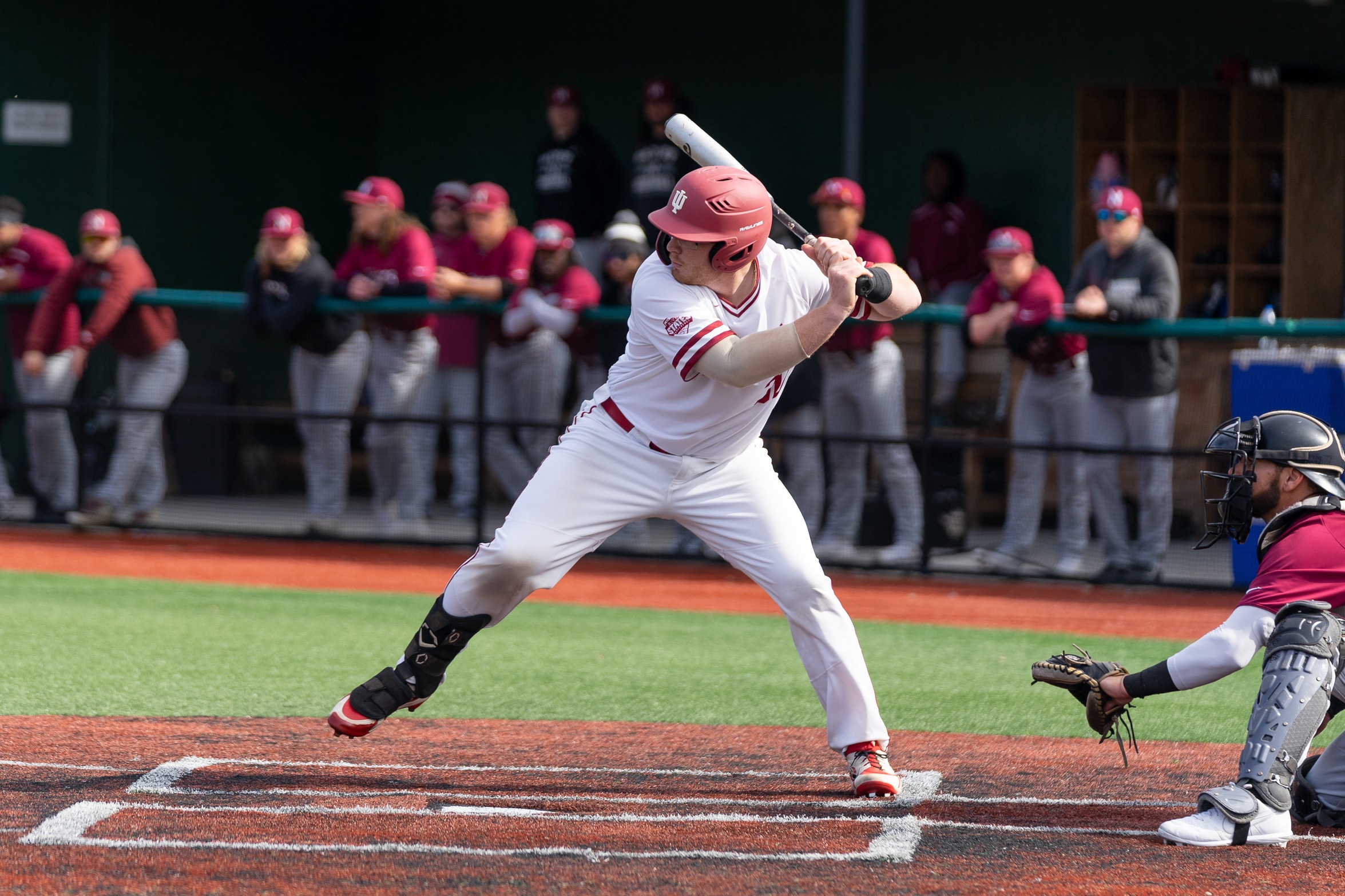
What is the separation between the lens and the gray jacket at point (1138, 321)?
827 cm

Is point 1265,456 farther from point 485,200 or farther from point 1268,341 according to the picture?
point 485,200

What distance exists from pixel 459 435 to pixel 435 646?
5.31 meters

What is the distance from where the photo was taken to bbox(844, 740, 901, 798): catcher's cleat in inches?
166

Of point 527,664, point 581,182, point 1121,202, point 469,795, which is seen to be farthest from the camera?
point 581,182

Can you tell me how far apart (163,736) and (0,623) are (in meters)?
2.36

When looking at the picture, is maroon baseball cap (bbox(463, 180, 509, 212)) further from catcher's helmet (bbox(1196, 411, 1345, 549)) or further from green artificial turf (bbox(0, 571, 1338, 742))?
Answer: catcher's helmet (bbox(1196, 411, 1345, 549))

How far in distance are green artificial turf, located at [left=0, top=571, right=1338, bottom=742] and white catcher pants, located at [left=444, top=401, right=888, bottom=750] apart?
3.47 ft

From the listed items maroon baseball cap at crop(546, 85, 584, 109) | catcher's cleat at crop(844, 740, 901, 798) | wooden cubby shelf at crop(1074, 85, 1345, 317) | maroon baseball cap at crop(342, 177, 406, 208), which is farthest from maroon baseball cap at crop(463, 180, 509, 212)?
catcher's cleat at crop(844, 740, 901, 798)

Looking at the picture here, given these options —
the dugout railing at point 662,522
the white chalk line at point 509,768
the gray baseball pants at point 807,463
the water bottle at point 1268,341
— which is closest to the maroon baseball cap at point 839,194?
the dugout railing at point 662,522

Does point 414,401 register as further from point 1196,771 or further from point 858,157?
point 1196,771

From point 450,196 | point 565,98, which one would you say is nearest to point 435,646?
point 450,196

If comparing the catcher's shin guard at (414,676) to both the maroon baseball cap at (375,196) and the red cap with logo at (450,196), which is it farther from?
the red cap with logo at (450,196)

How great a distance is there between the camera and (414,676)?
14.4ft

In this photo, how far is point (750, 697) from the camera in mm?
5797
